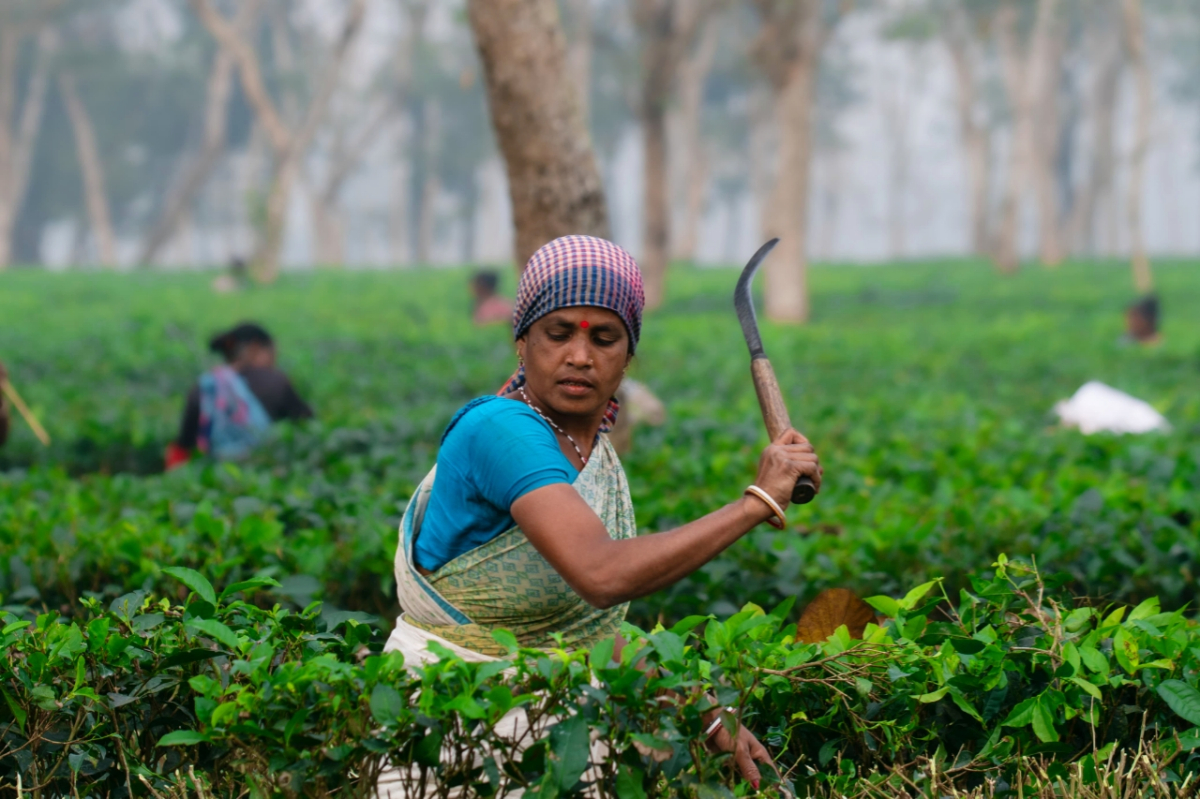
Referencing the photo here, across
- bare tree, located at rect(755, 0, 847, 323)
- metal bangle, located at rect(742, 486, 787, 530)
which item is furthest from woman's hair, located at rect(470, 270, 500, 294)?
metal bangle, located at rect(742, 486, 787, 530)

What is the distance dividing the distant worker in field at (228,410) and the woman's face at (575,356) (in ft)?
16.0

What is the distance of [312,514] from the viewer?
4.95 metres

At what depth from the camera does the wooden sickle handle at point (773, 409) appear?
2350mm

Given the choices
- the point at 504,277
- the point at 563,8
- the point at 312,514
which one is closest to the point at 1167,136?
the point at 563,8

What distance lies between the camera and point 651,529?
4898 millimetres

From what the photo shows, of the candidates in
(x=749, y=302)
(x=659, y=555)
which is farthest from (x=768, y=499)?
(x=749, y=302)

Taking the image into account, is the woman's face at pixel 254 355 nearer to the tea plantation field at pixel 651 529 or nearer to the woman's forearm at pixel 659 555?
the tea plantation field at pixel 651 529

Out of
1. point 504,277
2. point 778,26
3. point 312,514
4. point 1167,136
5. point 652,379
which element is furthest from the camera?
point 1167,136

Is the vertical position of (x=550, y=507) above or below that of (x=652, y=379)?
above

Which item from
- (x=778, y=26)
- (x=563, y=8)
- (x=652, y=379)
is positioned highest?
(x=563, y=8)

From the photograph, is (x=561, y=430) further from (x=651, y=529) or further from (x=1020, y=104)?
(x=1020, y=104)

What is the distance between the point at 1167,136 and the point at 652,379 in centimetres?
4970

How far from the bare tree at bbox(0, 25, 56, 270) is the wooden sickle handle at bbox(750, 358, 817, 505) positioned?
32.1m

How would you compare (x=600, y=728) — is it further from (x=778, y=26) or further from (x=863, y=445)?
(x=778, y=26)
